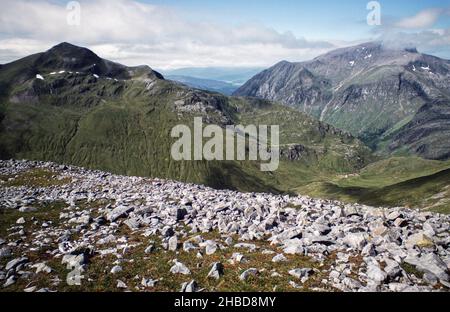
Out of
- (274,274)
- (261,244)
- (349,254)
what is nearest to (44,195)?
(261,244)

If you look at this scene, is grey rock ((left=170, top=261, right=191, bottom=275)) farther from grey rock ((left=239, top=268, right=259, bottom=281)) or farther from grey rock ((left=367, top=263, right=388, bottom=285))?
grey rock ((left=367, top=263, right=388, bottom=285))

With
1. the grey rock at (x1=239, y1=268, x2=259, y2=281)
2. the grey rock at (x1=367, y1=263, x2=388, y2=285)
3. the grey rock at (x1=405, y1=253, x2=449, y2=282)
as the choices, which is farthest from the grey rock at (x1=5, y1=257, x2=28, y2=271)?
the grey rock at (x1=405, y1=253, x2=449, y2=282)

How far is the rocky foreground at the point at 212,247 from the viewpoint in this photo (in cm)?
1875

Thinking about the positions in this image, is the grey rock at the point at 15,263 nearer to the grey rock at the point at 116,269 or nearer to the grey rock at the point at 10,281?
the grey rock at the point at 10,281

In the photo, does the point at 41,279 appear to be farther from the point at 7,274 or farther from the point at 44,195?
the point at 44,195

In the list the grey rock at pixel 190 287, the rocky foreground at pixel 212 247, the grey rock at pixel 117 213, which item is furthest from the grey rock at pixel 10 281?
the grey rock at pixel 117 213

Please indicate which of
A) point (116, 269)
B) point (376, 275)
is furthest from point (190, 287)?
point (376, 275)

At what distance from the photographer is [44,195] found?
41375mm

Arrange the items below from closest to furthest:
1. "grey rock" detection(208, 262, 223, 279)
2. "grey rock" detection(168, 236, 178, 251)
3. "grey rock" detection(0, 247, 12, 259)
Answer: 1. "grey rock" detection(208, 262, 223, 279)
2. "grey rock" detection(0, 247, 12, 259)
3. "grey rock" detection(168, 236, 178, 251)

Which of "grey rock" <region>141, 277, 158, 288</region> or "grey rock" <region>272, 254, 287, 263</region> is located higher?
"grey rock" <region>272, 254, 287, 263</region>

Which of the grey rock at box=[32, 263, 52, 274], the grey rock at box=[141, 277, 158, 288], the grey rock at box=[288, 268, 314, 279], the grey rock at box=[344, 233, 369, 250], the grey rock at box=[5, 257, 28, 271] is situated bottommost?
the grey rock at box=[5, 257, 28, 271]

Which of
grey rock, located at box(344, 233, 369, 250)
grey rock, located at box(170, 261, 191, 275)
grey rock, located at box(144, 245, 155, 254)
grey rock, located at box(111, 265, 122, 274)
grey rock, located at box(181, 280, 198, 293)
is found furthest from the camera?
grey rock, located at box(144, 245, 155, 254)

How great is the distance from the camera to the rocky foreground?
18.8m

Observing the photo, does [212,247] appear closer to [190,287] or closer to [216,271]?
[216,271]
